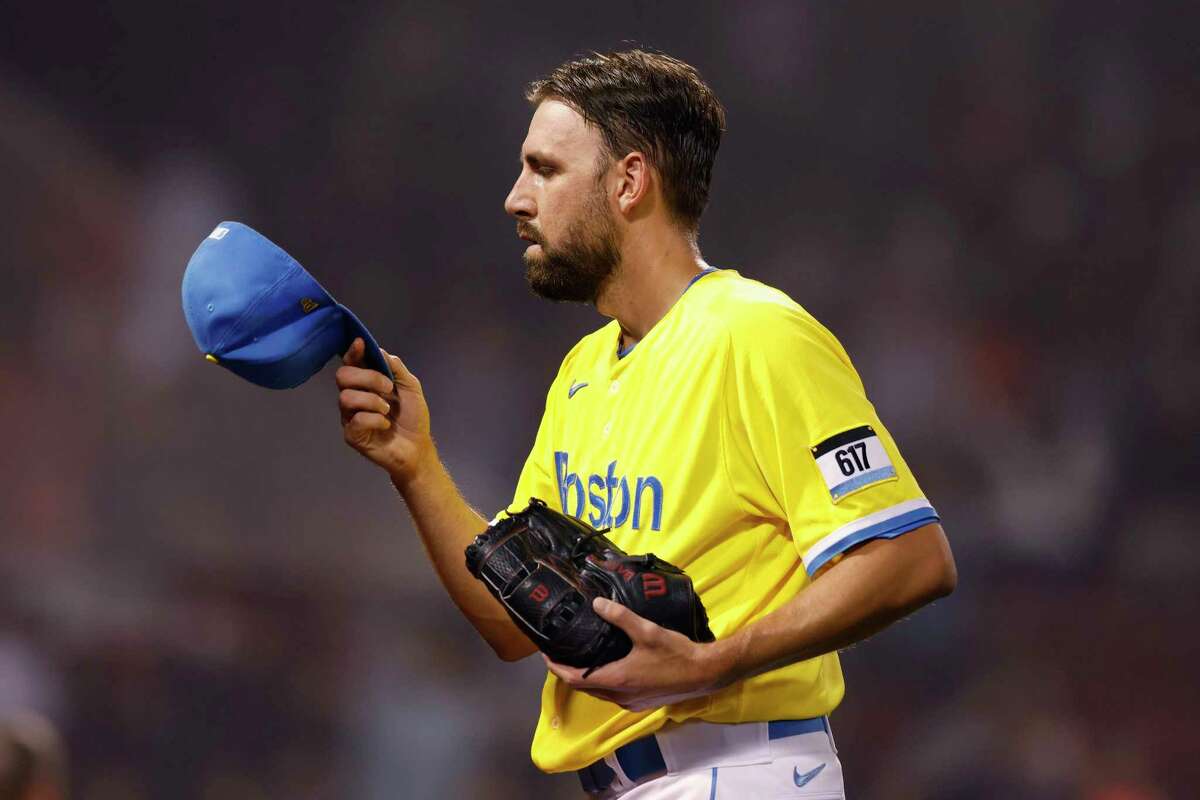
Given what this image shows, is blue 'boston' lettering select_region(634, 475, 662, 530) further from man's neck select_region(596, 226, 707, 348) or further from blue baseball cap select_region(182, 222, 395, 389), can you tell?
blue baseball cap select_region(182, 222, 395, 389)

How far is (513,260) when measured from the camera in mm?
3877

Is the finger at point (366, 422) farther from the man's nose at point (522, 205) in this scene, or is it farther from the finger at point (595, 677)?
the finger at point (595, 677)

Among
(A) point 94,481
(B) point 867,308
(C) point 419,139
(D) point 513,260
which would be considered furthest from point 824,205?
(A) point 94,481

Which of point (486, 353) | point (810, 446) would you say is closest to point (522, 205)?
point (810, 446)

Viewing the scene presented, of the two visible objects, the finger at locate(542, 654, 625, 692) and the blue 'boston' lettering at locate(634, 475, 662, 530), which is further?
the blue 'boston' lettering at locate(634, 475, 662, 530)

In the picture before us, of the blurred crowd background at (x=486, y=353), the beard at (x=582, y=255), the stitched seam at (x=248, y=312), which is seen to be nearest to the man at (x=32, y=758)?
the blurred crowd background at (x=486, y=353)

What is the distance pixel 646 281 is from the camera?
189 centimetres

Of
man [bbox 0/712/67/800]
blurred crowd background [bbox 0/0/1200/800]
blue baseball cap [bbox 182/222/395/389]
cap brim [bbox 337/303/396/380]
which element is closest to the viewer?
blue baseball cap [bbox 182/222/395/389]

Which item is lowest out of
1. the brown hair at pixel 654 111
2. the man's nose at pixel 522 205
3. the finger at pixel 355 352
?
the finger at pixel 355 352

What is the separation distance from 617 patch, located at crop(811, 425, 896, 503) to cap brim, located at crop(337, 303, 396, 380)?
654mm

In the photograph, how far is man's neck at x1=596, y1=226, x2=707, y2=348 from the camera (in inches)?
74.0

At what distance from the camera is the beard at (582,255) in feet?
6.17

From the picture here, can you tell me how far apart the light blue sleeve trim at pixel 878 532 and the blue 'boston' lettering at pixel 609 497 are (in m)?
0.22

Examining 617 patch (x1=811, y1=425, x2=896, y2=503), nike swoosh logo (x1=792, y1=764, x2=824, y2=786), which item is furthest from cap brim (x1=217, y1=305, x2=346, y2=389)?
nike swoosh logo (x1=792, y1=764, x2=824, y2=786)
